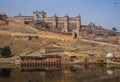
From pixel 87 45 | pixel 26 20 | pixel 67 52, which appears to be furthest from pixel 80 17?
pixel 67 52

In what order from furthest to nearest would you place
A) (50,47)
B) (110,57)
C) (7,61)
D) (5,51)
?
(50,47)
(110,57)
(5,51)
(7,61)

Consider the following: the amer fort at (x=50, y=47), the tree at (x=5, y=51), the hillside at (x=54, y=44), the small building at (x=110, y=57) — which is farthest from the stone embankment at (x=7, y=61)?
the small building at (x=110, y=57)

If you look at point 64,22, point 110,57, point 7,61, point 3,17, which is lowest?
point 7,61

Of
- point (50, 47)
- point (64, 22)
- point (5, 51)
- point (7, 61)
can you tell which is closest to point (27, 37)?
point (50, 47)

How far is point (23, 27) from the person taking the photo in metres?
77.0

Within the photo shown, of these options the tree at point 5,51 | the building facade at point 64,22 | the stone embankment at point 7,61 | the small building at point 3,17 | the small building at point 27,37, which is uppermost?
the small building at point 3,17

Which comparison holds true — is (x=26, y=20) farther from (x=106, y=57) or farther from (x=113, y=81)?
(x=113, y=81)

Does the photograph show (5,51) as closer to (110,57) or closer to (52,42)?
(52,42)

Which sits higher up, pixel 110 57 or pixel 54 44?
pixel 54 44

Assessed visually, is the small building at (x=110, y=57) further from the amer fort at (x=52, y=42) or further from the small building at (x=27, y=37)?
the small building at (x=27, y=37)

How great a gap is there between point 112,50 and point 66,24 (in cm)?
1995

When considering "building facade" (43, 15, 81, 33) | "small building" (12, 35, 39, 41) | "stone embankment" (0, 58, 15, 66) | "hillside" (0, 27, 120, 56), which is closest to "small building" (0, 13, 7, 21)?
"building facade" (43, 15, 81, 33)

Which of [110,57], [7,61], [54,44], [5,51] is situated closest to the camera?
[7,61]

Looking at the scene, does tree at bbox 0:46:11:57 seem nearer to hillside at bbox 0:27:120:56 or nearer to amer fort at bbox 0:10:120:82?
amer fort at bbox 0:10:120:82
